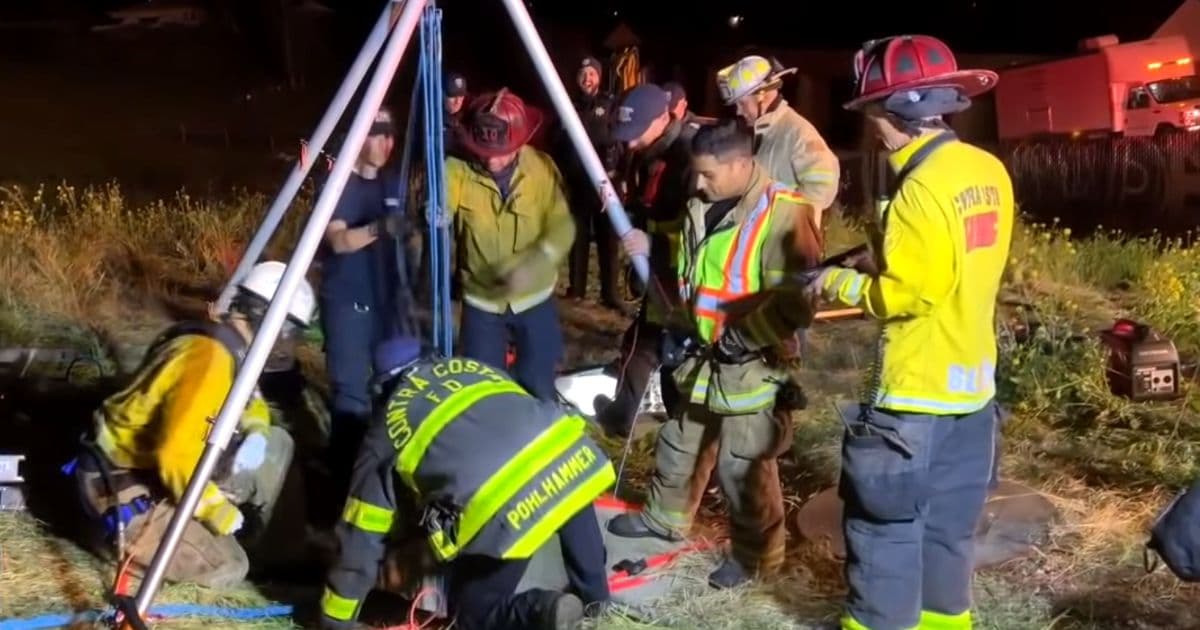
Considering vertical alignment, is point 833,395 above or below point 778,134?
below

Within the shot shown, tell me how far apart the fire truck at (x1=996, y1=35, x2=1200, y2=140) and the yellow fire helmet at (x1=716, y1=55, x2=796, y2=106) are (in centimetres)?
1130

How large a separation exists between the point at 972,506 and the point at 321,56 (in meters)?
17.2

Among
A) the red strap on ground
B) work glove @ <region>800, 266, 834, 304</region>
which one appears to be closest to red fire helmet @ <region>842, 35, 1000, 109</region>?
work glove @ <region>800, 266, 834, 304</region>

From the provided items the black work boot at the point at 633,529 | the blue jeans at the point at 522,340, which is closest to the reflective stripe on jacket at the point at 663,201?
the blue jeans at the point at 522,340

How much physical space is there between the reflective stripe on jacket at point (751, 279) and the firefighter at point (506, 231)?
113 cm

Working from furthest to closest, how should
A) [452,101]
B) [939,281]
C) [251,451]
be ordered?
1. [452,101]
2. [251,451]
3. [939,281]

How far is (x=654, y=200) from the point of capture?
5.90m

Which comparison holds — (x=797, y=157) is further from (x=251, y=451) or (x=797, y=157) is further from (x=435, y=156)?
(x=251, y=451)

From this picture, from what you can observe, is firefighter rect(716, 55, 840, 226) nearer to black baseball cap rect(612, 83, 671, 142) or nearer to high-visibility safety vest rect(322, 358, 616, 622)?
black baseball cap rect(612, 83, 671, 142)

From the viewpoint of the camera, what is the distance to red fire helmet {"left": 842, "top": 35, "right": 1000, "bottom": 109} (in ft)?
12.6

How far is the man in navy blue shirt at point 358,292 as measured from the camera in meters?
5.75

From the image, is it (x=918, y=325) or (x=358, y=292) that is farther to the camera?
(x=358, y=292)

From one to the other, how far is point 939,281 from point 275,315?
198 cm

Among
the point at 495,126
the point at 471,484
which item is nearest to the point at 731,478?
the point at 471,484
